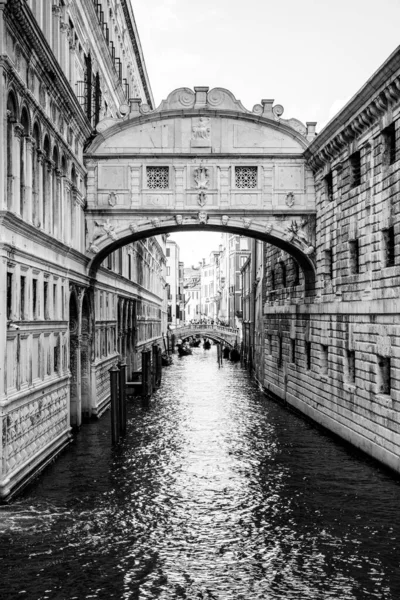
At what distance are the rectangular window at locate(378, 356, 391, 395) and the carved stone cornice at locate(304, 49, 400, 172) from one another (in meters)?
5.90

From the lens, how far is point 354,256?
21188 millimetres

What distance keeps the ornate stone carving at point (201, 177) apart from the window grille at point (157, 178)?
0.96 metres

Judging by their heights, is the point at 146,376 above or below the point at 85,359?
below

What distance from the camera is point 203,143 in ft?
79.4

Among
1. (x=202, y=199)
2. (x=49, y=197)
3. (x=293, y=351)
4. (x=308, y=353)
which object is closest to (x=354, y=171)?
(x=202, y=199)

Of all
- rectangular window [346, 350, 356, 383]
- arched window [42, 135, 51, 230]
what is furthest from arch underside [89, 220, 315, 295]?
arched window [42, 135, 51, 230]

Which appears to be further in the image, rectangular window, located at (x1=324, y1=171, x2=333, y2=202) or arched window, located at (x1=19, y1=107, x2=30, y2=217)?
rectangular window, located at (x1=324, y1=171, x2=333, y2=202)

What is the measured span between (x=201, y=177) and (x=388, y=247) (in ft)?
25.8

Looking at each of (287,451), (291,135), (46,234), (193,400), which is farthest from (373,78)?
(193,400)

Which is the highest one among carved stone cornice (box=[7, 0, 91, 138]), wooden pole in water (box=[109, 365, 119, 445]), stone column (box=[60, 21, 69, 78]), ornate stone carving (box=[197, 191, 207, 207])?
stone column (box=[60, 21, 69, 78])

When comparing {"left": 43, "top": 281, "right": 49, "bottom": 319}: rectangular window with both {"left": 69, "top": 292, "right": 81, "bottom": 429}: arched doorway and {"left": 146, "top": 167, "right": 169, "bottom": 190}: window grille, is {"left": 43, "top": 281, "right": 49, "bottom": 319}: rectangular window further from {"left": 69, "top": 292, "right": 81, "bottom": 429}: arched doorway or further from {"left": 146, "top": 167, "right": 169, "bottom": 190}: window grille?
{"left": 146, "top": 167, "right": 169, "bottom": 190}: window grille

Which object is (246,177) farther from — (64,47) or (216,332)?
(216,332)

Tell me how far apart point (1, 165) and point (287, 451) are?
1069cm

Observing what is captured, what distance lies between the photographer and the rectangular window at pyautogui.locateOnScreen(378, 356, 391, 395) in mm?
18109
